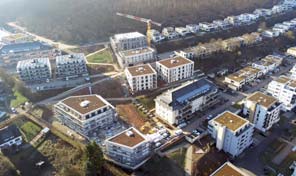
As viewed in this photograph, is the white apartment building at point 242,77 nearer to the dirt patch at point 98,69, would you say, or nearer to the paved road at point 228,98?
the paved road at point 228,98

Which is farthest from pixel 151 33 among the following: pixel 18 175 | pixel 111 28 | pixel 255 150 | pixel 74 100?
pixel 18 175

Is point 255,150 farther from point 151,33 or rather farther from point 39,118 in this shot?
point 151,33

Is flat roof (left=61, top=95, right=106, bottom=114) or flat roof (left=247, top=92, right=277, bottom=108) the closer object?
flat roof (left=61, top=95, right=106, bottom=114)

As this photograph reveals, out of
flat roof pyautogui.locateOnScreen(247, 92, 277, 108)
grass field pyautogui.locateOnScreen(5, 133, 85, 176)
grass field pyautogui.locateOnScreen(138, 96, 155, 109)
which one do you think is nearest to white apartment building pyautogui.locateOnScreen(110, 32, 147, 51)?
grass field pyautogui.locateOnScreen(138, 96, 155, 109)

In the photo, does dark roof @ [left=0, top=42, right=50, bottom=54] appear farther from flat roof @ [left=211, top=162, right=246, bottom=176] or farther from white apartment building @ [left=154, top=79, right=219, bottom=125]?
flat roof @ [left=211, top=162, right=246, bottom=176]

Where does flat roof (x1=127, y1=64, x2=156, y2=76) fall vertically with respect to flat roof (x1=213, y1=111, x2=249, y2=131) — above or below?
above
